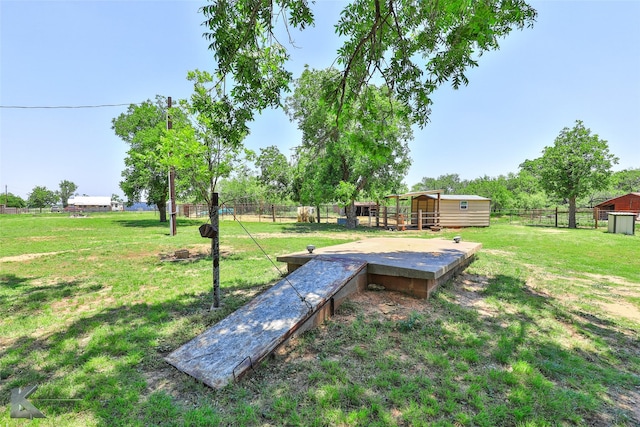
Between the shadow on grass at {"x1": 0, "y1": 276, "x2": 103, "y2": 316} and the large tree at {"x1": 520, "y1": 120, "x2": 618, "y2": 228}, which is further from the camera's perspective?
the large tree at {"x1": 520, "y1": 120, "x2": 618, "y2": 228}

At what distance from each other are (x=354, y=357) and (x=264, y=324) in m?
1.04

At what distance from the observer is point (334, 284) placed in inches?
156

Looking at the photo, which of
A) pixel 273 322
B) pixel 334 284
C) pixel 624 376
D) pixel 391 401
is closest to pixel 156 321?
pixel 273 322

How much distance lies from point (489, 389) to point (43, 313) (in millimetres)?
5564

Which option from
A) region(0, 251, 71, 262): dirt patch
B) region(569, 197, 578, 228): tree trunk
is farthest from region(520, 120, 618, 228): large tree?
region(0, 251, 71, 262): dirt patch

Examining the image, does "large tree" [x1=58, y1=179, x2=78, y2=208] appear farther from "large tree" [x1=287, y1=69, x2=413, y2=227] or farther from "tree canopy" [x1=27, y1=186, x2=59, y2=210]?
"large tree" [x1=287, y1=69, x2=413, y2=227]

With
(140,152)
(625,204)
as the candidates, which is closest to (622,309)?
(140,152)

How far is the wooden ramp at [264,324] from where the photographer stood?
8.71 feet

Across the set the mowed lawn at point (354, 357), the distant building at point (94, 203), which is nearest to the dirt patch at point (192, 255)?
the mowed lawn at point (354, 357)

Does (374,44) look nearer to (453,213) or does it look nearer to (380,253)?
(380,253)

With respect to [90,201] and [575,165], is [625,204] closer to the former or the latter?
[575,165]

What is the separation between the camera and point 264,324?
3244mm

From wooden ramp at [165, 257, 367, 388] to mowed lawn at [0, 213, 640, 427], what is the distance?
0.13 metres

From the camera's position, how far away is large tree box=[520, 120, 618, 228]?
1809cm
